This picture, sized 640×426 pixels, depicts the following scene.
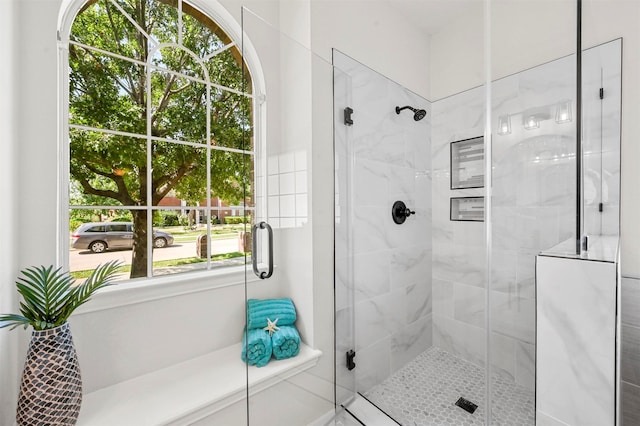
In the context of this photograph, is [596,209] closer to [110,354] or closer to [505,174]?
[505,174]

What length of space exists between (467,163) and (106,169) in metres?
1.94

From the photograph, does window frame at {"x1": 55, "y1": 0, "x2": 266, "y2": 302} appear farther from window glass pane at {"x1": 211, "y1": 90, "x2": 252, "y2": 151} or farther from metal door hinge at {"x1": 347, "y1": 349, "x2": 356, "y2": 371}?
metal door hinge at {"x1": 347, "y1": 349, "x2": 356, "y2": 371}

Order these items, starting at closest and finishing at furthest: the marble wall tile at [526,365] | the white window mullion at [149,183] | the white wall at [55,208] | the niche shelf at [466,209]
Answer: the marble wall tile at [526,365] → the white wall at [55,208] → the white window mullion at [149,183] → the niche shelf at [466,209]

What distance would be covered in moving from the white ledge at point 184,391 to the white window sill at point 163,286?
0.36m

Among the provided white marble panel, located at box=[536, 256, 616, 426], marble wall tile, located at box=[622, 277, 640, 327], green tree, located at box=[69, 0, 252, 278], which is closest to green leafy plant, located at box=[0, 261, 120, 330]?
green tree, located at box=[69, 0, 252, 278]

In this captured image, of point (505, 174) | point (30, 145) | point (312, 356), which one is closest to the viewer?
point (505, 174)

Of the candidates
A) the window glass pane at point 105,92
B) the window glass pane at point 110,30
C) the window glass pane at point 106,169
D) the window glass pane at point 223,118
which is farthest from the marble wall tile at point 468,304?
the window glass pane at point 110,30

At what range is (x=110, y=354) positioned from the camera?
1.19 meters

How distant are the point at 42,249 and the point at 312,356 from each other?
123 centimetres

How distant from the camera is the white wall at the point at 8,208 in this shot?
3.08ft

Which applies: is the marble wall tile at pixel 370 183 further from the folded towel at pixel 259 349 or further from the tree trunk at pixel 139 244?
the tree trunk at pixel 139 244

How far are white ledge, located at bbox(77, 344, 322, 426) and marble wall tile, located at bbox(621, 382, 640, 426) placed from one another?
4.65 feet

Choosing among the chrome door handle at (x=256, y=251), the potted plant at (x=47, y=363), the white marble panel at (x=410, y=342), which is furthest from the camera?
the white marble panel at (x=410, y=342)

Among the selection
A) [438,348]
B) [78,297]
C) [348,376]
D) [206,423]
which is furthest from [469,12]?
[206,423]
